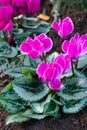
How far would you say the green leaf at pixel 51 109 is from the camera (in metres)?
2.64

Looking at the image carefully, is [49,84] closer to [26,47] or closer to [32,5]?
[26,47]

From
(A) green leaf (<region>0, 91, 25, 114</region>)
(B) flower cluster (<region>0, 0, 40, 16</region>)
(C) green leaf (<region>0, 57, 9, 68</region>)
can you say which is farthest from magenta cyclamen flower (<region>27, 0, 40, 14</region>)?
(A) green leaf (<region>0, 91, 25, 114</region>)

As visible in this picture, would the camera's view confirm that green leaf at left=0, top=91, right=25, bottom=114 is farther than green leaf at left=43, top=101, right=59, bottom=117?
Yes

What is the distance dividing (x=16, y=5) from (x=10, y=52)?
367 millimetres

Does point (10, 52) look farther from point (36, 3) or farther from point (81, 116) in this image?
point (81, 116)

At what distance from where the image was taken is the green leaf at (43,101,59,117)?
2645mm

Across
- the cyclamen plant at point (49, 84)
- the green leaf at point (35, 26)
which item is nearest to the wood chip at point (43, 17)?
the green leaf at point (35, 26)

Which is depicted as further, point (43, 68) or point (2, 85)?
point (2, 85)

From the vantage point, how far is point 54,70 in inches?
98.3

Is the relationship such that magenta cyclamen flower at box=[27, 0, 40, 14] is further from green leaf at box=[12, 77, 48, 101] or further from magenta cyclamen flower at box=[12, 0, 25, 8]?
green leaf at box=[12, 77, 48, 101]

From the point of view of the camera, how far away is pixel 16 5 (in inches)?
129

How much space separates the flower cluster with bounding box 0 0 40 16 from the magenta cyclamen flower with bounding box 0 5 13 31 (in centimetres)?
9

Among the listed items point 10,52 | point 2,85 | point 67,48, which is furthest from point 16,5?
point 67,48

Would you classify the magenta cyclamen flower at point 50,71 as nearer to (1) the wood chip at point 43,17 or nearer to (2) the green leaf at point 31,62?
(2) the green leaf at point 31,62
